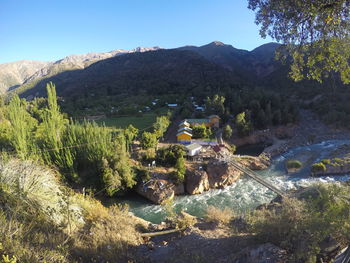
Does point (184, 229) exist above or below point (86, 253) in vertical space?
below

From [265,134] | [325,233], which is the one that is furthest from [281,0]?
[265,134]

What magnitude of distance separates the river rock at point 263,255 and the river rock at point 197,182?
11.7 m

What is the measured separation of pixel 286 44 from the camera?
445cm

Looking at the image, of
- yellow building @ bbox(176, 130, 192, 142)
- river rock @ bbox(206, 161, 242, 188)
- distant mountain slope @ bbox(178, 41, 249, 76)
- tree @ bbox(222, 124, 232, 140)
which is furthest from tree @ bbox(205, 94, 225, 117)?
distant mountain slope @ bbox(178, 41, 249, 76)

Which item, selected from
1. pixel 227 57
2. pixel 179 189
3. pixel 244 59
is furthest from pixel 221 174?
pixel 244 59

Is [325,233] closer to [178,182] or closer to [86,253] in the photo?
[86,253]

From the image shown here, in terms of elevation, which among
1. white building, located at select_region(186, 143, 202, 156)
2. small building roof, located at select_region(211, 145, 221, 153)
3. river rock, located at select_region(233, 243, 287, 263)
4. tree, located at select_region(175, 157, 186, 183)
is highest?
river rock, located at select_region(233, 243, 287, 263)

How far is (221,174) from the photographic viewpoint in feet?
51.9

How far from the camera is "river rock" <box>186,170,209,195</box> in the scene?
14719mm

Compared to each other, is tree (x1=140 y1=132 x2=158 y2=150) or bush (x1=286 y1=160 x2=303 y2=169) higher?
tree (x1=140 y1=132 x2=158 y2=150)

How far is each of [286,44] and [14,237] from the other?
6.58 metres

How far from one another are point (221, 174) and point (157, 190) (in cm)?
542

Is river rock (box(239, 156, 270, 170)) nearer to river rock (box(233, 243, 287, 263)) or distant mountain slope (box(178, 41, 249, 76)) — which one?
river rock (box(233, 243, 287, 263))

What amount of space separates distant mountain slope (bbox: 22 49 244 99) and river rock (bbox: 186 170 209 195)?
31.7 m
